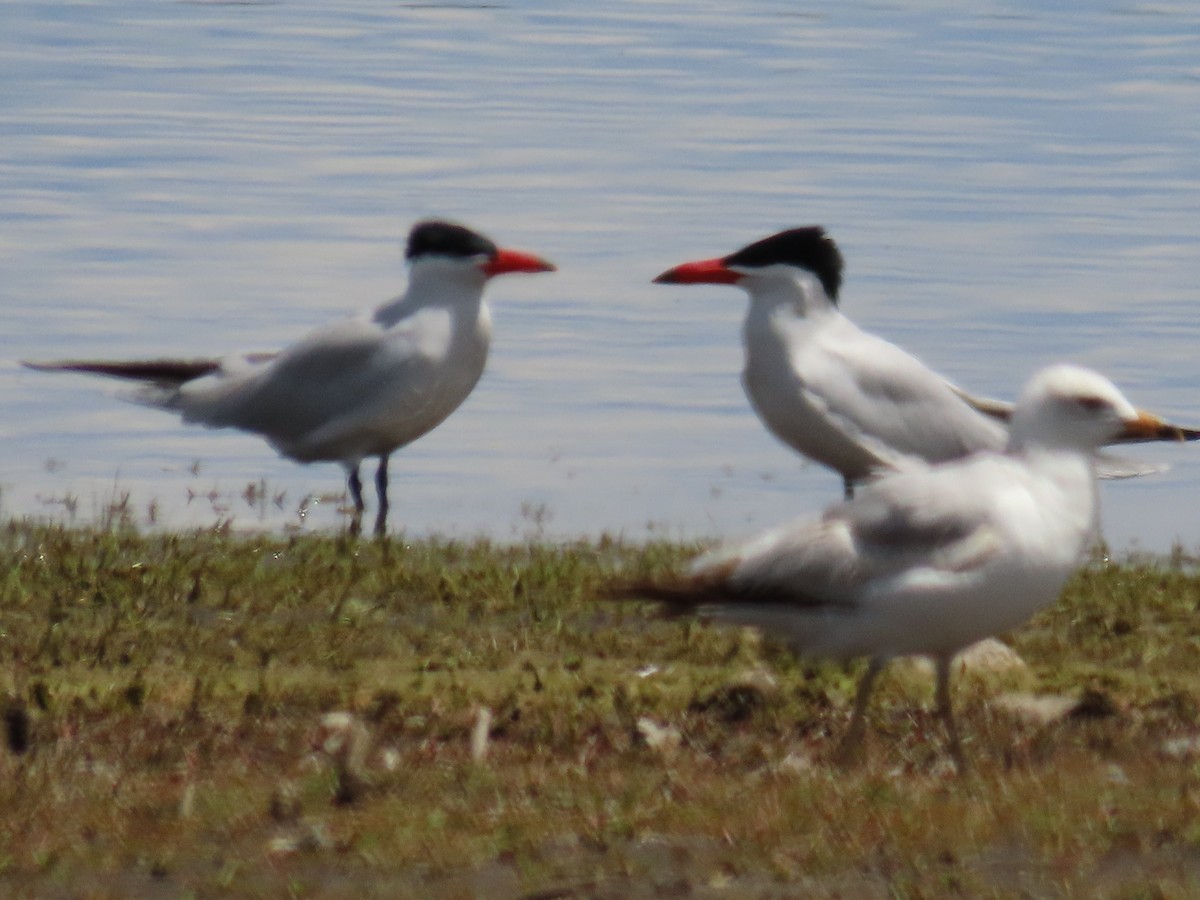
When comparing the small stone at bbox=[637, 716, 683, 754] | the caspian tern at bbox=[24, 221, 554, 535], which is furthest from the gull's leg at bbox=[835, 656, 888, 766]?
the caspian tern at bbox=[24, 221, 554, 535]

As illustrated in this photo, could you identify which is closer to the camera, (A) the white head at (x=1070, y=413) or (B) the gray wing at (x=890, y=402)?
(A) the white head at (x=1070, y=413)

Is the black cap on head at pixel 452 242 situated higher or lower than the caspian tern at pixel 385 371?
higher

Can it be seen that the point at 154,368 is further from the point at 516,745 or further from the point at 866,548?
the point at 866,548

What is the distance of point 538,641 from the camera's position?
26.9 feet

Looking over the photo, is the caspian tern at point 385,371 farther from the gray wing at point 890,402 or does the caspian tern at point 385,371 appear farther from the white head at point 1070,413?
the white head at point 1070,413

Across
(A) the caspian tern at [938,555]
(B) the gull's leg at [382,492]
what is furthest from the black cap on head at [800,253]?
(A) the caspian tern at [938,555]

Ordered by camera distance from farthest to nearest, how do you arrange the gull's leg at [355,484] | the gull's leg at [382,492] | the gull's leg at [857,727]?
the gull's leg at [355,484]
the gull's leg at [382,492]
the gull's leg at [857,727]

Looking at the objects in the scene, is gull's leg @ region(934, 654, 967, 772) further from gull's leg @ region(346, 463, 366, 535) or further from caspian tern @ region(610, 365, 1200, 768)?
gull's leg @ region(346, 463, 366, 535)

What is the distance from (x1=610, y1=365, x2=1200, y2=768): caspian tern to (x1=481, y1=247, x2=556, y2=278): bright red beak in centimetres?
478

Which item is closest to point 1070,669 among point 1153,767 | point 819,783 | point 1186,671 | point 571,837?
point 1186,671

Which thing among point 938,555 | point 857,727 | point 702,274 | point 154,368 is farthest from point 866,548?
point 154,368

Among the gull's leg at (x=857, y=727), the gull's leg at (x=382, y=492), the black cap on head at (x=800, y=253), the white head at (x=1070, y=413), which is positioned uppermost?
the white head at (x=1070, y=413)

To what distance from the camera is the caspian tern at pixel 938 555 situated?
6.27 metres

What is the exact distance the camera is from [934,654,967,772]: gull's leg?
6324 mm
